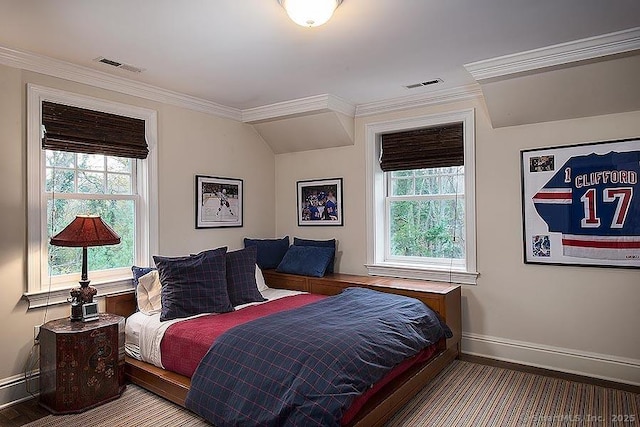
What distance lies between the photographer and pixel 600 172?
334 cm

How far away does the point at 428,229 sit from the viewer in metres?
4.29

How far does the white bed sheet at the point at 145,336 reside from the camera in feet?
10.2

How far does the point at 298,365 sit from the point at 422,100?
2871 millimetres

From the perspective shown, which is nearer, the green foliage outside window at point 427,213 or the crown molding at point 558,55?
the crown molding at point 558,55

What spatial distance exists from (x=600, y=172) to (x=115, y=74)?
13.1ft

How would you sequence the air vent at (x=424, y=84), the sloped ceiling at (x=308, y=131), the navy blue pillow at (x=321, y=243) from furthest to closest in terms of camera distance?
1. the navy blue pillow at (x=321, y=243)
2. the sloped ceiling at (x=308, y=131)
3. the air vent at (x=424, y=84)

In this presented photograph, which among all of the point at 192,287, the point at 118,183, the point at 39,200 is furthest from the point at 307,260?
the point at 39,200

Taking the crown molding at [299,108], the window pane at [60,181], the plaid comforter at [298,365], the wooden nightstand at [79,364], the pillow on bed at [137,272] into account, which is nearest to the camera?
the plaid comforter at [298,365]

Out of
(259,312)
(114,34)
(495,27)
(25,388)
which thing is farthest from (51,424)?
(495,27)

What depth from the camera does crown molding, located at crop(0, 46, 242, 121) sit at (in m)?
3.02

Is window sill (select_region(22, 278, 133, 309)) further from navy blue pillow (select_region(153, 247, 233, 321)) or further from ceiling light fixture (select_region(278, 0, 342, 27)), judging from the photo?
ceiling light fixture (select_region(278, 0, 342, 27))

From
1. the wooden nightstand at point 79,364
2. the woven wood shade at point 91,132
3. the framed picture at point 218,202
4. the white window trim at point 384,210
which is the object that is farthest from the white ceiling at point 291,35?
the wooden nightstand at point 79,364

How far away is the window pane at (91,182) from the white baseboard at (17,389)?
143 centimetres

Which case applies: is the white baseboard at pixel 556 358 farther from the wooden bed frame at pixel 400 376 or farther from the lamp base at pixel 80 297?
the lamp base at pixel 80 297
